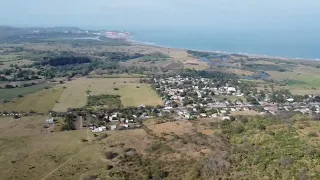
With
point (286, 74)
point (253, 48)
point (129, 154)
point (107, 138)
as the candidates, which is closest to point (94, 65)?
point (286, 74)

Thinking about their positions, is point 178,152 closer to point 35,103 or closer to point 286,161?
point 286,161

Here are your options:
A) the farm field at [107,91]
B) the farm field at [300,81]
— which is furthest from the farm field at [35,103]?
the farm field at [300,81]

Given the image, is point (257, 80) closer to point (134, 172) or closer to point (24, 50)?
point (134, 172)

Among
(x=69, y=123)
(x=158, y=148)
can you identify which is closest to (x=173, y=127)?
(x=158, y=148)

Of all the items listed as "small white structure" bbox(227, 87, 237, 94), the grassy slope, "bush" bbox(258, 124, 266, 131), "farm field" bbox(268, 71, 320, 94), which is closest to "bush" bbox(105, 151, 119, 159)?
the grassy slope

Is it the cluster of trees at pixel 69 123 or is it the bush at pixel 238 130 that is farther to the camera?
the cluster of trees at pixel 69 123

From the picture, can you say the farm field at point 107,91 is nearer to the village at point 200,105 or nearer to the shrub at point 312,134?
the village at point 200,105
